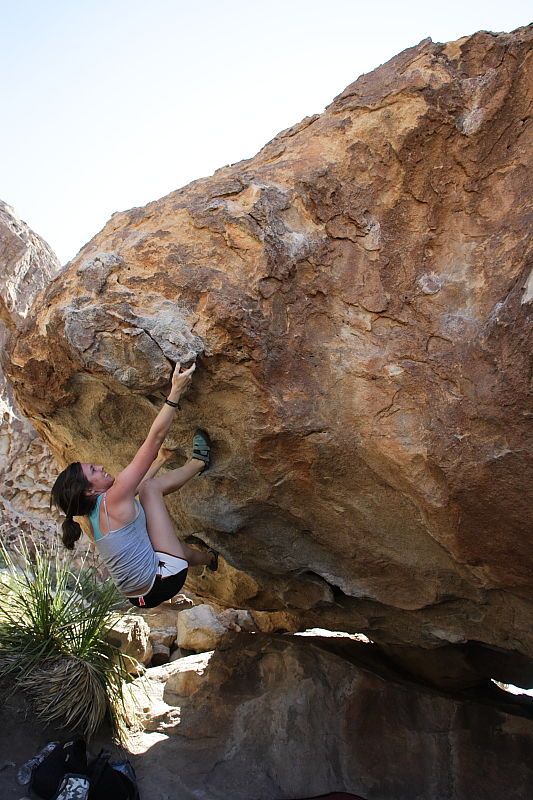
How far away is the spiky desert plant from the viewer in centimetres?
421

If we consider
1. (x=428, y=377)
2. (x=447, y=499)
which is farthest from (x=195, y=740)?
(x=428, y=377)

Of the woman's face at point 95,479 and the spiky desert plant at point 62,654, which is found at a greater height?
the woman's face at point 95,479

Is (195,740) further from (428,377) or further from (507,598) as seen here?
(428,377)

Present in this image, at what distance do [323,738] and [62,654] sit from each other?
1723mm

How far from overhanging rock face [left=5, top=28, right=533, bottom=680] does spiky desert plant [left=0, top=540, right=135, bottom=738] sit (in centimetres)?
183

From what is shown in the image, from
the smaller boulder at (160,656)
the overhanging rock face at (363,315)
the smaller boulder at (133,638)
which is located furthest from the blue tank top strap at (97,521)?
the smaller boulder at (160,656)

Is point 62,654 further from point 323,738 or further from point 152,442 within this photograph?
point 152,442

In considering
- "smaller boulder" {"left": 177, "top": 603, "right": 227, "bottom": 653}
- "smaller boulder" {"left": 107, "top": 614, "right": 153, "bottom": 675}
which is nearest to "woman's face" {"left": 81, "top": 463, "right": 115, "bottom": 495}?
"smaller boulder" {"left": 107, "top": 614, "right": 153, "bottom": 675}

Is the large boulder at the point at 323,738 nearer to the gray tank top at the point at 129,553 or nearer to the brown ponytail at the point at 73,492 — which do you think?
the gray tank top at the point at 129,553

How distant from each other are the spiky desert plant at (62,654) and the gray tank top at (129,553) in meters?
1.24

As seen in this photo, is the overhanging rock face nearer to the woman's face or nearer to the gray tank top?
the woman's face

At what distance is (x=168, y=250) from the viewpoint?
125 inches

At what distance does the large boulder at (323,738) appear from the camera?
3.90m

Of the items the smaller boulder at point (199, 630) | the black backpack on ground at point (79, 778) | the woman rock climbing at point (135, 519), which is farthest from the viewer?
the smaller boulder at point (199, 630)
